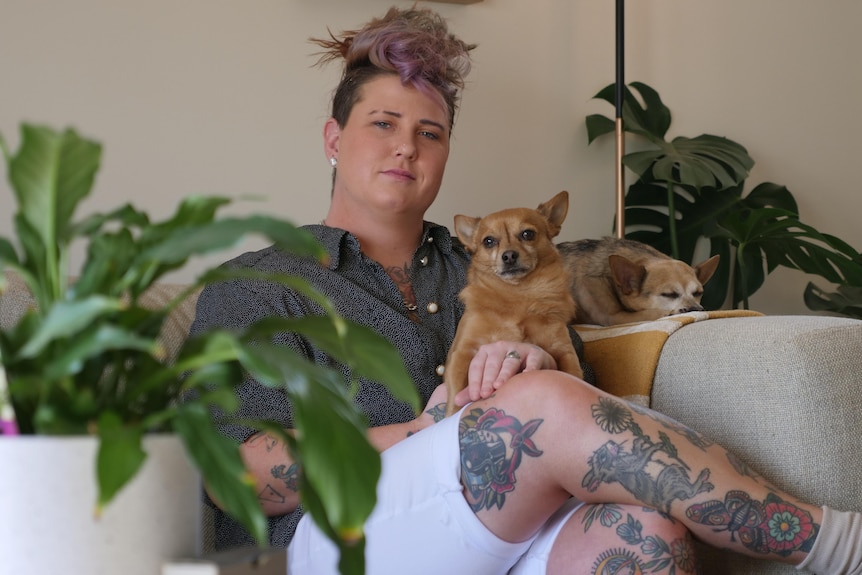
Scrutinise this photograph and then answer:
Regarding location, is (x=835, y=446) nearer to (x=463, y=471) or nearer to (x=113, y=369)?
(x=463, y=471)

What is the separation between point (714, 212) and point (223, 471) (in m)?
2.53

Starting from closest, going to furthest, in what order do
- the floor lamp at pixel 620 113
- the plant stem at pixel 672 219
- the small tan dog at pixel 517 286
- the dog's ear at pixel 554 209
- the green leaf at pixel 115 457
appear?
the green leaf at pixel 115 457
the small tan dog at pixel 517 286
the dog's ear at pixel 554 209
the floor lamp at pixel 620 113
the plant stem at pixel 672 219

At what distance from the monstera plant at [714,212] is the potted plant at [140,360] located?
81.9 inches

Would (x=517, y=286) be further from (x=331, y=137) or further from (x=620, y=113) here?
(x=620, y=113)

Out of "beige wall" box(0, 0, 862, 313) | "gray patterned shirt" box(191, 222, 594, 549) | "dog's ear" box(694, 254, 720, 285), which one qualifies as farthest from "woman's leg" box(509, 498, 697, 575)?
"beige wall" box(0, 0, 862, 313)

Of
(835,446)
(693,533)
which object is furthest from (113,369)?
(835,446)

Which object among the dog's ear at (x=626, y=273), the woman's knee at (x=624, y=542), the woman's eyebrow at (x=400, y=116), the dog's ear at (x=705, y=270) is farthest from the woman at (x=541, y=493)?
the dog's ear at (x=705, y=270)

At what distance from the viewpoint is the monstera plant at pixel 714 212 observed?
2.65 metres

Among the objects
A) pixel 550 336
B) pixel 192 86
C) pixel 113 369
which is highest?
pixel 192 86

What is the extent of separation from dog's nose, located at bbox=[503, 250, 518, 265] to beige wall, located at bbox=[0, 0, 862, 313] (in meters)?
0.72

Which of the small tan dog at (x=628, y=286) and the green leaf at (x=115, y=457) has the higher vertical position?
the green leaf at (x=115, y=457)

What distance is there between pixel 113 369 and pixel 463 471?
709 mm

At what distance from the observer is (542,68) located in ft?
9.18

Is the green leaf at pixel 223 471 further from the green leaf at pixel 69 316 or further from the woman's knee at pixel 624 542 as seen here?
the woman's knee at pixel 624 542
